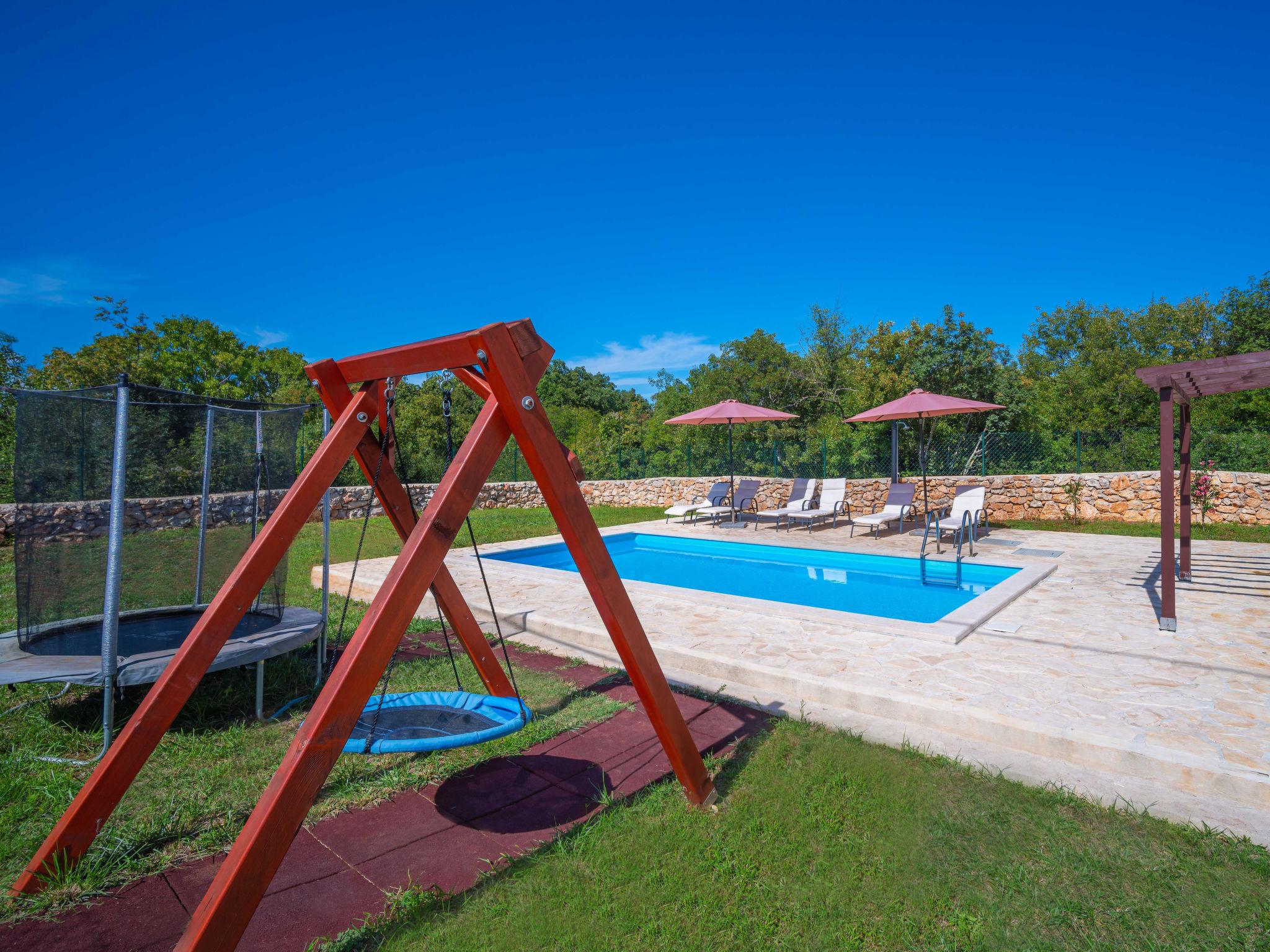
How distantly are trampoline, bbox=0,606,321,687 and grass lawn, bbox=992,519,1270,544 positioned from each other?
42.1 ft

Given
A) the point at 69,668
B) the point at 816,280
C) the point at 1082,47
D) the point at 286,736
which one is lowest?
the point at 286,736

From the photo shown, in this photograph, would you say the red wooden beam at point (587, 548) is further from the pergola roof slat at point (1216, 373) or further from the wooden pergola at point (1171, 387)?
the pergola roof slat at point (1216, 373)

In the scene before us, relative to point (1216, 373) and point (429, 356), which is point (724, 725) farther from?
point (1216, 373)

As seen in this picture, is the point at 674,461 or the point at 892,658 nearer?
the point at 892,658

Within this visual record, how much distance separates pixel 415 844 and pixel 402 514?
1.54 meters

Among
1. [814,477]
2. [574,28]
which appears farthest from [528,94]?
[814,477]

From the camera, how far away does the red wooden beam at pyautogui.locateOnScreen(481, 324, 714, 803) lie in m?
2.34

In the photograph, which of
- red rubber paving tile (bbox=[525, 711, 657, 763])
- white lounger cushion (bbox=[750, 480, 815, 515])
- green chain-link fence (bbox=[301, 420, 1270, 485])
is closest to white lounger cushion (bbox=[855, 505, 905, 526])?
white lounger cushion (bbox=[750, 480, 815, 515])

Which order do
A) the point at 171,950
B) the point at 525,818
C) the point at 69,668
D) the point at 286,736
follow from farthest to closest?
the point at 286,736 < the point at 69,668 < the point at 525,818 < the point at 171,950

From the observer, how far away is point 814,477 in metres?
16.1

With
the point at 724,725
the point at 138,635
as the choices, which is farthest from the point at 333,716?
the point at 138,635

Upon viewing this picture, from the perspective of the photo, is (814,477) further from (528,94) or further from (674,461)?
(528,94)

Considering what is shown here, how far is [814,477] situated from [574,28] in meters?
16.9

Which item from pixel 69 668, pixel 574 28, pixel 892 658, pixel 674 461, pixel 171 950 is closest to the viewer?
pixel 171 950
